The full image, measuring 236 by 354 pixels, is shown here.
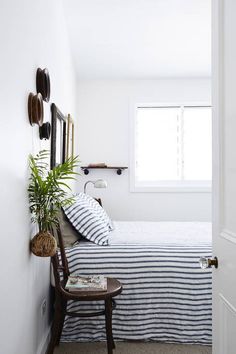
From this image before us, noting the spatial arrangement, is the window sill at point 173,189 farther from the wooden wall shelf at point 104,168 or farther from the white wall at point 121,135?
the wooden wall shelf at point 104,168

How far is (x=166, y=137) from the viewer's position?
427 cm

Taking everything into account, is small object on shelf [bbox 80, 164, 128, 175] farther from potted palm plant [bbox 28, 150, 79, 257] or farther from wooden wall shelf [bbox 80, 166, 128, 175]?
potted palm plant [bbox 28, 150, 79, 257]

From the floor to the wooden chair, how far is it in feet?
0.53

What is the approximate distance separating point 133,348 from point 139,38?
3.01 metres

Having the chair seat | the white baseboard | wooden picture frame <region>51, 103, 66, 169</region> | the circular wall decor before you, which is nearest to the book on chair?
the chair seat

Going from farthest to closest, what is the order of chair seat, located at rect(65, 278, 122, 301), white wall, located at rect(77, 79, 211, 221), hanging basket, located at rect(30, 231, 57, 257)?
white wall, located at rect(77, 79, 211, 221), chair seat, located at rect(65, 278, 122, 301), hanging basket, located at rect(30, 231, 57, 257)

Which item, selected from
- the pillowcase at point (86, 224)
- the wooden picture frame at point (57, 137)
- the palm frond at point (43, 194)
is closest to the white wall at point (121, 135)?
the wooden picture frame at point (57, 137)

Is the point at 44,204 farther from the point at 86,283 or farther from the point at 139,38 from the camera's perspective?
the point at 139,38

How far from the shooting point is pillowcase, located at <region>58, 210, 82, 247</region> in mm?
2324

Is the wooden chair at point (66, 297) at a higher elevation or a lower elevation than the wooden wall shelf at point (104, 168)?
lower

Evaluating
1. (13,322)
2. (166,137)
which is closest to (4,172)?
(13,322)

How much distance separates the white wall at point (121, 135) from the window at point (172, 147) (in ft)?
0.52

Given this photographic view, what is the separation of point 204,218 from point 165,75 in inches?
77.5

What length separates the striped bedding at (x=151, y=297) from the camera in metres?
2.17
